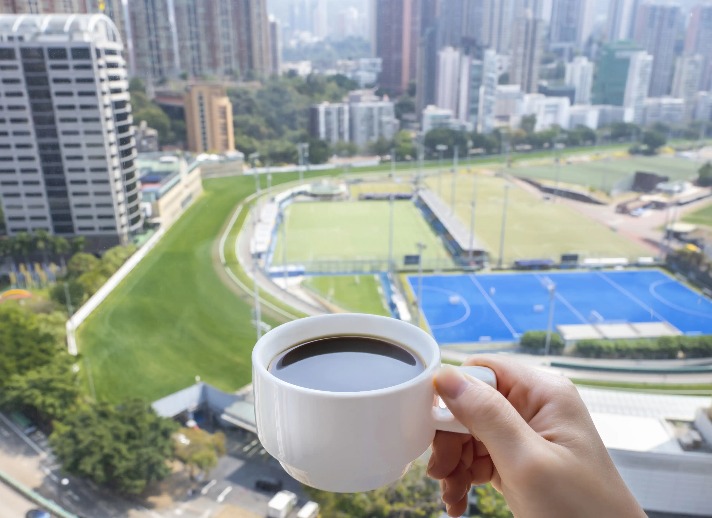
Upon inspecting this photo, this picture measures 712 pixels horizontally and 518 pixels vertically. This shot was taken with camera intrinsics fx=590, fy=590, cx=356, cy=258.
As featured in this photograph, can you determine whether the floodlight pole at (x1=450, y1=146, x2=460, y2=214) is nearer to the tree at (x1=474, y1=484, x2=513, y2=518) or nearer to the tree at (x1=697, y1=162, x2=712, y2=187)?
the tree at (x1=697, y1=162, x2=712, y2=187)

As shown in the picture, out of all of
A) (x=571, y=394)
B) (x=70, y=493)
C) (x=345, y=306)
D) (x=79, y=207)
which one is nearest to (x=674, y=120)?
(x=345, y=306)

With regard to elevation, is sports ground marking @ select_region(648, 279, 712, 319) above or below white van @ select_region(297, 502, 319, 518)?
below

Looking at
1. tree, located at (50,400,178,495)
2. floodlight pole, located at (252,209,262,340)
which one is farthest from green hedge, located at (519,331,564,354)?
tree, located at (50,400,178,495)

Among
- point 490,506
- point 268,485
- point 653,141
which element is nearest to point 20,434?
point 268,485

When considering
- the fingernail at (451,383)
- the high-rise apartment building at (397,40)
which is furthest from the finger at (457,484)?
the high-rise apartment building at (397,40)

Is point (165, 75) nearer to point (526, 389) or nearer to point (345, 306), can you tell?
point (345, 306)

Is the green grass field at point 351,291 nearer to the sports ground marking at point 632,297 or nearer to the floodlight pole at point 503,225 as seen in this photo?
the floodlight pole at point 503,225
